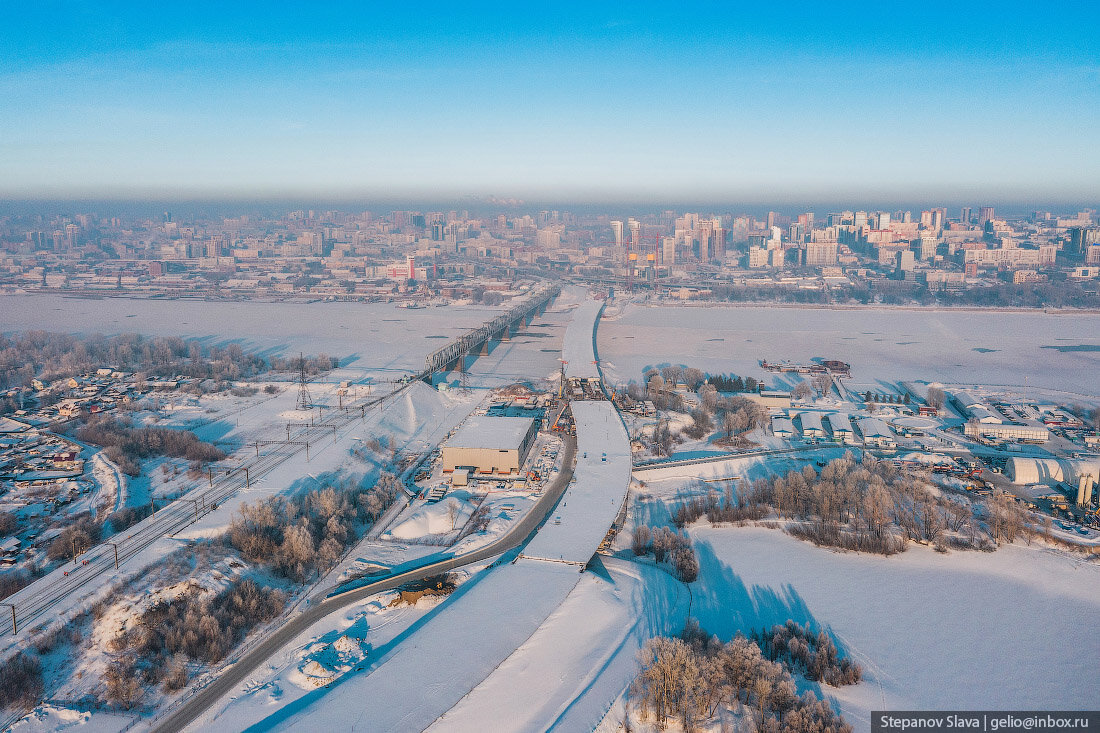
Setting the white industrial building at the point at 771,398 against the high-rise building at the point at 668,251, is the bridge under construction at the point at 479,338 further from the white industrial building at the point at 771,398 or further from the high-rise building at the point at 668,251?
the high-rise building at the point at 668,251

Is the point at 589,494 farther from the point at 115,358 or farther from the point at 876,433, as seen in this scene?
Result: the point at 115,358

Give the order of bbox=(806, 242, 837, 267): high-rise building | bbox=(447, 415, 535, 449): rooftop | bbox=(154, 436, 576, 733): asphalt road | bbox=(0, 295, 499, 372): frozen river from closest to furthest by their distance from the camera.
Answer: bbox=(154, 436, 576, 733): asphalt road, bbox=(447, 415, 535, 449): rooftop, bbox=(0, 295, 499, 372): frozen river, bbox=(806, 242, 837, 267): high-rise building

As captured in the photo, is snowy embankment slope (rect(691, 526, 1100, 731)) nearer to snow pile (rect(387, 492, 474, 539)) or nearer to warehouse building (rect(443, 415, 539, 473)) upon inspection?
snow pile (rect(387, 492, 474, 539))


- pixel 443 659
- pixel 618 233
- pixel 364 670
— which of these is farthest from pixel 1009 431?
pixel 618 233

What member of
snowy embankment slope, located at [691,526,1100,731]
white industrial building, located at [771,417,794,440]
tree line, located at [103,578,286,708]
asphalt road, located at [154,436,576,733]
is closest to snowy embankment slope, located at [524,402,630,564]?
asphalt road, located at [154,436,576,733]

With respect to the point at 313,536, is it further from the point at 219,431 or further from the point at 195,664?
the point at 219,431

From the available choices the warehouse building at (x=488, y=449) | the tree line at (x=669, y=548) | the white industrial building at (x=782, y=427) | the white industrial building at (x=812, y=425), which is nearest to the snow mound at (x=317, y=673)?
the tree line at (x=669, y=548)
